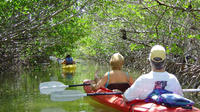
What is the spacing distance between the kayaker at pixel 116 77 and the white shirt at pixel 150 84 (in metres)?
1.27

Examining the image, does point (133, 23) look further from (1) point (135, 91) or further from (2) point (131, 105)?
(1) point (135, 91)

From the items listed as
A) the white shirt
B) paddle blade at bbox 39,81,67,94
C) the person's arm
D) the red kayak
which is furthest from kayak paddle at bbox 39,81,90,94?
the white shirt

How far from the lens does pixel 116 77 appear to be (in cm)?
486

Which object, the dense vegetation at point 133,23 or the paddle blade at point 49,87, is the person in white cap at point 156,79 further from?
the paddle blade at point 49,87

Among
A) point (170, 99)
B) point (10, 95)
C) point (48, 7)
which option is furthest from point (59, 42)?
point (170, 99)

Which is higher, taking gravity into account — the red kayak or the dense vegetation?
the dense vegetation

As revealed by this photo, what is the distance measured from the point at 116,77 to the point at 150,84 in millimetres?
1490

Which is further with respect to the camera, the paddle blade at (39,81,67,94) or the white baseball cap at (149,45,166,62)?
the paddle blade at (39,81,67,94)

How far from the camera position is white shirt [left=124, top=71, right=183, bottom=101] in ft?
11.1

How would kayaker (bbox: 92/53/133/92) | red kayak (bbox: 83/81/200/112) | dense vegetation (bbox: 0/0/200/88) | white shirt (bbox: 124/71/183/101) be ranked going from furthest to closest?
dense vegetation (bbox: 0/0/200/88) < kayaker (bbox: 92/53/133/92) < white shirt (bbox: 124/71/183/101) < red kayak (bbox: 83/81/200/112)

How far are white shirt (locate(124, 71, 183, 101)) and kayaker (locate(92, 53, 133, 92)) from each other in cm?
127

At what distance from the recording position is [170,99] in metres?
3.21

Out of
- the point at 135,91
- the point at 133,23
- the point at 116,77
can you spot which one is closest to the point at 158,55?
the point at 135,91

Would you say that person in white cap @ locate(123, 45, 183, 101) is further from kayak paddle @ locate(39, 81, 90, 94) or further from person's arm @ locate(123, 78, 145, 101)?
kayak paddle @ locate(39, 81, 90, 94)
